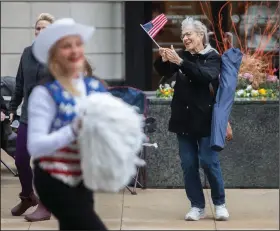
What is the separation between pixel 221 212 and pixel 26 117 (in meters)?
1.71

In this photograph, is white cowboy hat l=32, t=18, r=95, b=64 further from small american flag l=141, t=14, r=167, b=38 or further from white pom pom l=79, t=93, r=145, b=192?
small american flag l=141, t=14, r=167, b=38

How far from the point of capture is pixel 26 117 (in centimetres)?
613

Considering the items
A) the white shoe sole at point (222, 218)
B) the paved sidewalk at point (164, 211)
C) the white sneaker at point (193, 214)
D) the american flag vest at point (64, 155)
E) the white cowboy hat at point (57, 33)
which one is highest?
the white cowboy hat at point (57, 33)

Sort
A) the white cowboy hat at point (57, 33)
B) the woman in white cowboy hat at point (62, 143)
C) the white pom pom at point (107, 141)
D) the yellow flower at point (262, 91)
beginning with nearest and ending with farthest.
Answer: the white pom pom at point (107, 141), the woman in white cowboy hat at point (62, 143), the white cowboy hat at point (57, 33), the yellow flower at point (262, 91)

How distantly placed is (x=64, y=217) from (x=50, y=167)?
258 millimetres

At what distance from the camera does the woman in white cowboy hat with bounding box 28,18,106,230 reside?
3941mm

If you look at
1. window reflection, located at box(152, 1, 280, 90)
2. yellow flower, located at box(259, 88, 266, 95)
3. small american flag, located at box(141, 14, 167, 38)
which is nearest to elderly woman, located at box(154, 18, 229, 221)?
small american flag, located at box(141, 14, 167, 38)

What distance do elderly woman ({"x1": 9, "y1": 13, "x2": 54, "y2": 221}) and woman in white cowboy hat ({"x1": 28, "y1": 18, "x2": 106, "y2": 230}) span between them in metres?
2.04

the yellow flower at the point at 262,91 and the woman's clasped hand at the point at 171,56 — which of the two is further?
the yellow flower at the point at 262,91

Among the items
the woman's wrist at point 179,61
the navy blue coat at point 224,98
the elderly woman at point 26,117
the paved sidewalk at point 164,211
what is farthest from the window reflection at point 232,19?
the woman's wrist at point 179,61

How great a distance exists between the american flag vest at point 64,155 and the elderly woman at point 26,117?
2.14 meters

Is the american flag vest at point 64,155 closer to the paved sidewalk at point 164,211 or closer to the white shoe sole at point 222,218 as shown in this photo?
the paved sidewalk at point 164,211

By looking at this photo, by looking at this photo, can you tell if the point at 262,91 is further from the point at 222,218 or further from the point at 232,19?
the point at 232,19

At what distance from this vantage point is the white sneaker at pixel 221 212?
6.39m
